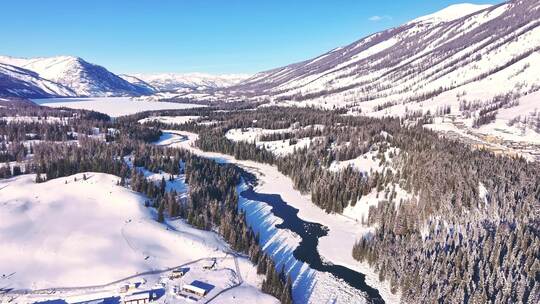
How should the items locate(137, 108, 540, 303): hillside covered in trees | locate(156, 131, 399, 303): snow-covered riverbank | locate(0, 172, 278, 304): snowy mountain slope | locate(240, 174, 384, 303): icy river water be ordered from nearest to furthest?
1. locate(137, 108, 540, 303): hillside covered in trees
2. locate(0, 172, 278, 304): snowy mountain slope
3. locate(240, 174, 384, 303): icy river water
4. locate(156, 131, 399, 303): snow-covered riverbank

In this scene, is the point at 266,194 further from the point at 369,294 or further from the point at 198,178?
the point at 369,294

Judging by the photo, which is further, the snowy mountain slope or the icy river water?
the icy river water

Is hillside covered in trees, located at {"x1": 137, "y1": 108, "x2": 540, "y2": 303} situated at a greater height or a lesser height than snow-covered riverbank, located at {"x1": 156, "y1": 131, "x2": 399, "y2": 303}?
greater

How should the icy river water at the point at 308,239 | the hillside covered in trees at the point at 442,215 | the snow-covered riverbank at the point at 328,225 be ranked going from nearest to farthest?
the hillside covered in trees at the point at 442,215, the icy river water at the point at 308,239, the snow-covered riverbank at the point at 328,225

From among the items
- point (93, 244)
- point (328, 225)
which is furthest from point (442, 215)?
point (93, 244)

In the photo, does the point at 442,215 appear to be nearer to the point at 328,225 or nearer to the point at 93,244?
the point at 328,225

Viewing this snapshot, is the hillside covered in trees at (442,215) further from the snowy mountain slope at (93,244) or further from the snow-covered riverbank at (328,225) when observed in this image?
the snowy mountain slope at (93,244)

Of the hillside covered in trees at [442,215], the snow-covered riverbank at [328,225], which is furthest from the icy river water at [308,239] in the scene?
the hillside covered in trees at [442,215]

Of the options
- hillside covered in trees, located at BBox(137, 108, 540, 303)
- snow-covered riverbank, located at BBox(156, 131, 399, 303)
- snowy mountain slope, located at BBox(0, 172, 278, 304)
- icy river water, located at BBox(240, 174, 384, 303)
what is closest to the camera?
hillside covered in trees, located at BBox(137, 108, 540, 303)

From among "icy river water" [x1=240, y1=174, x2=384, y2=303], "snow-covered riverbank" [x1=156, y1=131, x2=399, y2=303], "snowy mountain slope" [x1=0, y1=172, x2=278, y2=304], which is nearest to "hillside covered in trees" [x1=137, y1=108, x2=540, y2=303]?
"snow-covered riverbank" [x1=156, y1=131, x2=399, y2=303]

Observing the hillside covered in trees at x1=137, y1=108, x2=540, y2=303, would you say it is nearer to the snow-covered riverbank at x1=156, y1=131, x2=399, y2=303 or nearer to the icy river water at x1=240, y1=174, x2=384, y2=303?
the snow-covered riverbank at x1=156, y1=131, x2=399, y2=303

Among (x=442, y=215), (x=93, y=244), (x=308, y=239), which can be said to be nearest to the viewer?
(x=93, y=244)

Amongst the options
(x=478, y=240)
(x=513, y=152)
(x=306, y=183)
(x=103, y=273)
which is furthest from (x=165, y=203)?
(x=513, y=152)
